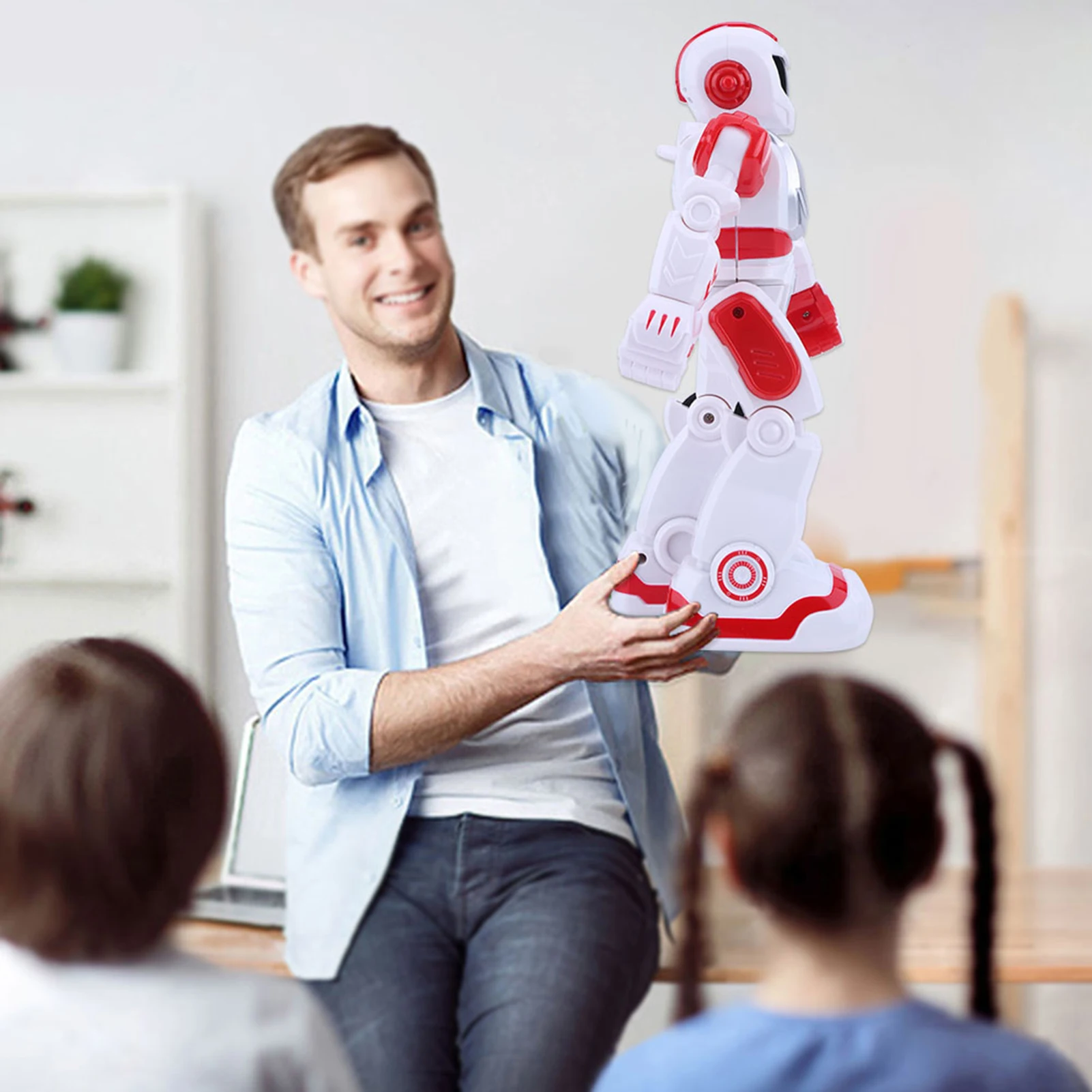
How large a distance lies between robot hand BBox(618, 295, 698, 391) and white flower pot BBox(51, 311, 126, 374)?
1.19m

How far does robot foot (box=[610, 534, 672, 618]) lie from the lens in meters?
1.58

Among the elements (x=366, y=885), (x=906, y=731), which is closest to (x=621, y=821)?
(x=366, y=885)

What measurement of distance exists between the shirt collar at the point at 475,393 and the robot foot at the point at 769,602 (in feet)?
1.01

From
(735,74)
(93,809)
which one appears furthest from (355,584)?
(93,809)

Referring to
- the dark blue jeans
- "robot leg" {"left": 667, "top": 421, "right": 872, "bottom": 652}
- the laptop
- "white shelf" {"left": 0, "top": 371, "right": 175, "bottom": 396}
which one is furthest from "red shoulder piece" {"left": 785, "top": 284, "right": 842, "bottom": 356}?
"white shelf" {"left": 0, "top": 371, "right": 175, "bottom": 396}

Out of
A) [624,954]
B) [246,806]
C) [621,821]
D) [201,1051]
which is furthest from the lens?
[246,806]

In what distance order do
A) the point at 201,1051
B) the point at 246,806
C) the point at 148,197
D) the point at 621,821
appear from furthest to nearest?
the point at 148,197
the point at 246,806
the point at 621,821
the point at 201,1051

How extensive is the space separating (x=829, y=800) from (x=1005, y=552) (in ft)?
5.13

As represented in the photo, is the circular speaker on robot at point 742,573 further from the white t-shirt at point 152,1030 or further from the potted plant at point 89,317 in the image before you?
the potted plant at point 89,317

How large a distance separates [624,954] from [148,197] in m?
1.49

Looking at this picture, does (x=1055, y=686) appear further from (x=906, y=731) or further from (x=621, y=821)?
(x=906, y=731)

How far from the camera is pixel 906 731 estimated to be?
0.96 meters

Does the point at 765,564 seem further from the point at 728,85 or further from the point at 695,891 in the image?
the point at 695,891

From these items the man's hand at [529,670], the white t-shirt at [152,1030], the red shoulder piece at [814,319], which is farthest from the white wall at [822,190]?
the white t-shirt at [152,1030]
